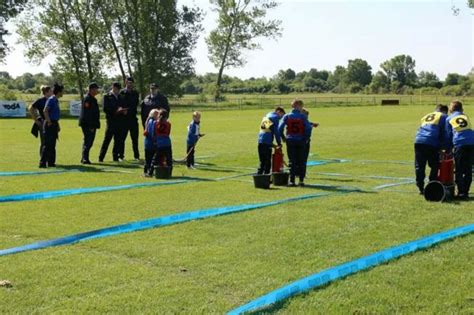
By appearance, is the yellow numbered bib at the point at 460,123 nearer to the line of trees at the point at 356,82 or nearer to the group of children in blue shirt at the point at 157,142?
the group of children in blue shirt at the point at 157,142

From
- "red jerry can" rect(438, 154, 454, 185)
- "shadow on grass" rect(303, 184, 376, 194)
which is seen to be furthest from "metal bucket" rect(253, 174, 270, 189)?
"red jerry can" rect(438, 154, 454, 185)

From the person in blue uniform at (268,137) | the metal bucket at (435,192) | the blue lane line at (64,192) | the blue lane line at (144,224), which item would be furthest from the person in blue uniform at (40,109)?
the metal bucket at (435,192)

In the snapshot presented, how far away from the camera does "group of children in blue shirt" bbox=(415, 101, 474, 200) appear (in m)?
11.3

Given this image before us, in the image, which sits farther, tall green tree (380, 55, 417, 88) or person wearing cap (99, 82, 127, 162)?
tall green tree (380, 55, 417, 88)

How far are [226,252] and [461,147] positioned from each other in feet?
19.6

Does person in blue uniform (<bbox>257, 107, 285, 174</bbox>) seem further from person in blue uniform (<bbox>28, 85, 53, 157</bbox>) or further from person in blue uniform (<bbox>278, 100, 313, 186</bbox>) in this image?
person in blue uniform (<bbox>28, 85, 53, 157</bbox>)

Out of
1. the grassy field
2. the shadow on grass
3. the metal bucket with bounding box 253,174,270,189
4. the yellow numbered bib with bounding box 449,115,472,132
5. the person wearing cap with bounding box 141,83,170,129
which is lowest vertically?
the shadow on grass

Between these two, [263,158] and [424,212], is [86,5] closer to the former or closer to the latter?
[263,158]

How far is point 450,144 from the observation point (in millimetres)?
11539

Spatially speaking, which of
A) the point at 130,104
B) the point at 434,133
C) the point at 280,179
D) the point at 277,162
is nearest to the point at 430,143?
the point at 434,133

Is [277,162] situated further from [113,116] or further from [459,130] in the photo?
[113,116]

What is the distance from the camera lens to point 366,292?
5.91m

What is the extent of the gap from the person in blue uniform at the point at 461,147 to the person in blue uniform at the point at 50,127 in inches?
380

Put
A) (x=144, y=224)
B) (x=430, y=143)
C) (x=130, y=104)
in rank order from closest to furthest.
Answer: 1. (x=144, y=224)
2. (x=430, y=143)
3. (x=130, y=104)
